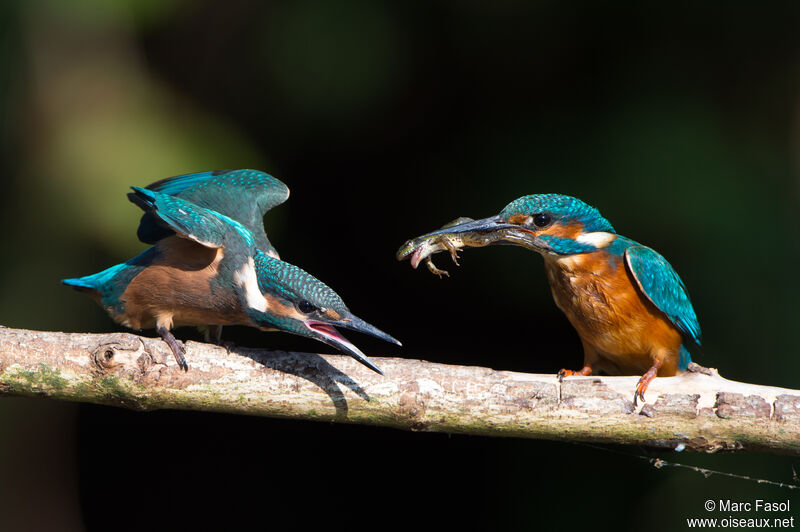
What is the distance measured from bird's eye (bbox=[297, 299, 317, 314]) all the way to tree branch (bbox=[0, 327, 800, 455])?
0.21 metres

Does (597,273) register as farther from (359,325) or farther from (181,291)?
(181,291)

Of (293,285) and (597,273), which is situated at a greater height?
(597,273)

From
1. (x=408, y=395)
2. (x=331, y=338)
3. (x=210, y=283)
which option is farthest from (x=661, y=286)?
(x=210, y=283)

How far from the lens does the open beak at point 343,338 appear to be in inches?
81.4

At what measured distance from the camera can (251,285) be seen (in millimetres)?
2512

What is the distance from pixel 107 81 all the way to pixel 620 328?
96.6 inches

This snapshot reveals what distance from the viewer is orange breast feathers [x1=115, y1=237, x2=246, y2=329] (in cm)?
260

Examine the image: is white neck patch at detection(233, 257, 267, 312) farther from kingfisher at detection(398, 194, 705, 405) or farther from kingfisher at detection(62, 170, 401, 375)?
kingfisher at detection(398, 194, 705, 405)

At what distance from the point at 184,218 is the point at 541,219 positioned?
3.90ft

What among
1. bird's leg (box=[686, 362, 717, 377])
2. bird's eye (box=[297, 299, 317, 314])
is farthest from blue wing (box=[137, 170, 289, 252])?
bird's leg (box=[686, 362, 717, 377])

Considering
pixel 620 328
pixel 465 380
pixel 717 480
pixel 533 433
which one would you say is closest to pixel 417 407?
pixel 465 380

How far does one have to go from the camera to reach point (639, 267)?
2529mm

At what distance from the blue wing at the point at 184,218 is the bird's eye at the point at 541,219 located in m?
1.02

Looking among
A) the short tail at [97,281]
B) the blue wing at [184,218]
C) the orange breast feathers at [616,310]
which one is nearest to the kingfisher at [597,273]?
the orange breast feathers at [616,310]
